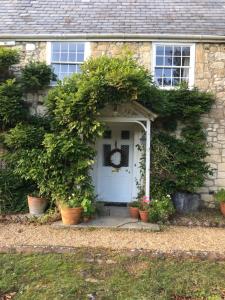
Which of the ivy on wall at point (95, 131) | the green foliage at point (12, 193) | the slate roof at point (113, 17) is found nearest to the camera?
the ivy on wall at point (95, 131)

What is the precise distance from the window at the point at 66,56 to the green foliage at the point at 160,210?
4.79 metres

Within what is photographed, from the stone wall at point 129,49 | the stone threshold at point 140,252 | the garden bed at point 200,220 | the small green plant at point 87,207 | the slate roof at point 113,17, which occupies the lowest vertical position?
the stone threshold at point 140,252

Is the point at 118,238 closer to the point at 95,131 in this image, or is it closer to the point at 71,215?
the point at 71,215

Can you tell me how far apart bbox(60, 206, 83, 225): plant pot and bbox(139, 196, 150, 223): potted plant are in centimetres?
157

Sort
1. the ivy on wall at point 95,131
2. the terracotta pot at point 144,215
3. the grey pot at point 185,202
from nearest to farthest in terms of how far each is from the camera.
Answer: the ivy on wall at point 95,131
the terracotta pot at point 144,215
the grey pot at point 185,202

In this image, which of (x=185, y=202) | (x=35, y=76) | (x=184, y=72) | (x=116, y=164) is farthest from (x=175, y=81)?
(x=35, y=76)

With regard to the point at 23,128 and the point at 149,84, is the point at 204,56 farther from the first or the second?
the point at 23,128

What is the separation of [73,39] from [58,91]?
2536mm

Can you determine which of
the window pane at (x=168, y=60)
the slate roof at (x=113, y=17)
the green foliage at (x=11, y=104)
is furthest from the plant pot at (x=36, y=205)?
the window pane at (x=168, y=60)

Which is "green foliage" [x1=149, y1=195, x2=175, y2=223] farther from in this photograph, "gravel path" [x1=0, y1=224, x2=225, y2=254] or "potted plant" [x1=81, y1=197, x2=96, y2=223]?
"potted plant" [x1=81, y1=197, x2=96, y2=223]

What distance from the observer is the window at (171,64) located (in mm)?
10992

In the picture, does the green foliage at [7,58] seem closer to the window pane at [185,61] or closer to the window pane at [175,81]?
the window pane at [175,81]

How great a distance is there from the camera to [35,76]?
34.4 ft

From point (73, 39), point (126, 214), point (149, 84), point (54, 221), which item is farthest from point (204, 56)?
point (54, 221)
